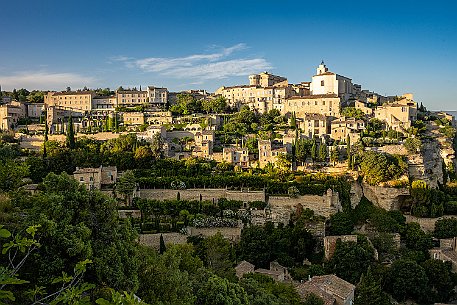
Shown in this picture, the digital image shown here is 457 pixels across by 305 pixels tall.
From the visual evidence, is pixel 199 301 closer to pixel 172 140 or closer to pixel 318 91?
pixel 172 140

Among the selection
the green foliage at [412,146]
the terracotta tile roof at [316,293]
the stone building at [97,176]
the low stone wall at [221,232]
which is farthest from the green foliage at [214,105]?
the terracotta tile roof at [316,293]

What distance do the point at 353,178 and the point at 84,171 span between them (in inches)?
683

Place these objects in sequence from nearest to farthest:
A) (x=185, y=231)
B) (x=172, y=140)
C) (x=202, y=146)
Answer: (x=185, y=231) < (x=202, y=146) < (x=172, y=140)

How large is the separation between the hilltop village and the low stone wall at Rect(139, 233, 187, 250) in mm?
107

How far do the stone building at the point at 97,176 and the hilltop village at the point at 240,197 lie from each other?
0.29 feet

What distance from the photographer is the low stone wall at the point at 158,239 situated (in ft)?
78.2

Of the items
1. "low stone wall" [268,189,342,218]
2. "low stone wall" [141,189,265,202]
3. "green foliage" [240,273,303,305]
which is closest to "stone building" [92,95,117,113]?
"low stone wall" [141,189,265,202]

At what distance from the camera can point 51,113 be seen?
45.5 m

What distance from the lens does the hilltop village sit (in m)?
12.4

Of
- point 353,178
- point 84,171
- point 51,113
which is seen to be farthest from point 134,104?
point 353,178

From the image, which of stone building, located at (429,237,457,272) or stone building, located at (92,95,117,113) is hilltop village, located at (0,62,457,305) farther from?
stone building, located at (92,95,117,113)

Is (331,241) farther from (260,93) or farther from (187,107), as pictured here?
(260,93)

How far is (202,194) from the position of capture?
94.3ft

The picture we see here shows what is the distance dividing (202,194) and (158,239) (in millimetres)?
5353
